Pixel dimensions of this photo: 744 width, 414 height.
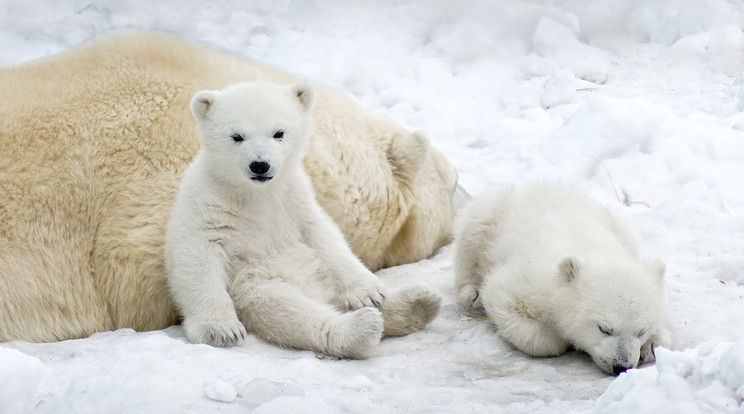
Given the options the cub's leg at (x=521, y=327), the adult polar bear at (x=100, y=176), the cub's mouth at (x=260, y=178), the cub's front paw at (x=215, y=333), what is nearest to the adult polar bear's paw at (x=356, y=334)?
the cub's front paw at (x=215, y=333)

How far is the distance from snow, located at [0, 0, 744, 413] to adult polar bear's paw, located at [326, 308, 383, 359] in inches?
2.3

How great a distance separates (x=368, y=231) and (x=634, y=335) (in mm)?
→ 1720

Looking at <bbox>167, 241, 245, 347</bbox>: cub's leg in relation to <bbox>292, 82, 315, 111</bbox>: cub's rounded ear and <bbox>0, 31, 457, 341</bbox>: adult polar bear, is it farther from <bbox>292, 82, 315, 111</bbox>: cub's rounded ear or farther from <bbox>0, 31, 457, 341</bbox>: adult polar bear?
<bbox>292, 82, 315, 111</bbox>: cub's rounded ear

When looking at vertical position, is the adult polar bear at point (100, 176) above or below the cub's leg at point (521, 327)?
above

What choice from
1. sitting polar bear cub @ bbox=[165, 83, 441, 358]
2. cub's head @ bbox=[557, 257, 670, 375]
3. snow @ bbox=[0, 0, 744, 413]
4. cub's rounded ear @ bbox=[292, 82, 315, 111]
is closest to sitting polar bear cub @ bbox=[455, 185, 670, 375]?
cub's head @ bbox=[557, 257, 670, 375]

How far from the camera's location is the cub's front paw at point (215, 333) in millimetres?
3318

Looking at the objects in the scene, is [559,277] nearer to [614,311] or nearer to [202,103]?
[614,311]

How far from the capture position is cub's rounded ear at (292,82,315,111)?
364 cm

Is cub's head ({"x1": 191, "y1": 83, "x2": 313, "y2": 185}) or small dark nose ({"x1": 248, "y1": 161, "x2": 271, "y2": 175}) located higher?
cub's head ({"x1": 191, "y1": 83, "x2": 313, "y2": 185})

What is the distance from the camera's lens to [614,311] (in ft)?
10.5

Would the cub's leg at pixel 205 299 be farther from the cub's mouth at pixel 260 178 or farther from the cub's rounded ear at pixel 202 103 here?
the cub's rounded ear at pixel 202 103

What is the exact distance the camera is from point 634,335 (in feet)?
10.5

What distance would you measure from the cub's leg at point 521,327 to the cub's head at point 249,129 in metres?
1.10

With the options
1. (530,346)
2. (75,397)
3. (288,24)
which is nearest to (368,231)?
(530,346)
